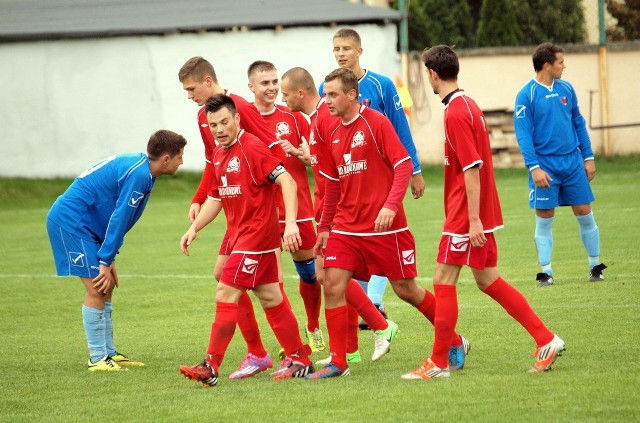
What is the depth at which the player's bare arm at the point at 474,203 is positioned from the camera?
7527 mm

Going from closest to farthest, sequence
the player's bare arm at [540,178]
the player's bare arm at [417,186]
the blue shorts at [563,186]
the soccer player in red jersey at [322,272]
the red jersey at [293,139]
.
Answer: the soccer player in red jersey at [322,272]
the player's bare arm at [417,186]
the red jersey at [293,139]
the player's bare arm at [540,178]
the blue shorts at [563,186]

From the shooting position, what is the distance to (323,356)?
927cm

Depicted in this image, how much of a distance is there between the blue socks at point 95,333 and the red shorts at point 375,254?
77.3 inches

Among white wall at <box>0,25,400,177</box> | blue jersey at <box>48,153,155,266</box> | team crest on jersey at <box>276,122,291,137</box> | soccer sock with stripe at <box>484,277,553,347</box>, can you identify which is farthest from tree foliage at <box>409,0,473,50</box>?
soccer sock with stripe at <box>484,277,553,347</box>

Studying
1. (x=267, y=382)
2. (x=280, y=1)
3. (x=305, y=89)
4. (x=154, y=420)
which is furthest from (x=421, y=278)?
(x=280, y=1)

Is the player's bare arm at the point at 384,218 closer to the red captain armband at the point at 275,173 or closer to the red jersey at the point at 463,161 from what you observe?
the red jersey at the point at 463,161

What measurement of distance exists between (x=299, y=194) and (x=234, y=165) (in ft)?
5.50

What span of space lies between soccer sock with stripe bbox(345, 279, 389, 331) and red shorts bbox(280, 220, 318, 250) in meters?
1.04

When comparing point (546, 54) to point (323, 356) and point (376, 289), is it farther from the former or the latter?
point (323, 356)

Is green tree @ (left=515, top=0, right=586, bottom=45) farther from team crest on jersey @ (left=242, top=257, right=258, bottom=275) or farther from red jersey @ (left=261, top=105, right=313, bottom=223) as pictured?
team crest on jersey @ (left=242, top=257, right=258, bottom=275)

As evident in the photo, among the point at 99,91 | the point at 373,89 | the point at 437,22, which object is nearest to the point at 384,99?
the point at 373,89

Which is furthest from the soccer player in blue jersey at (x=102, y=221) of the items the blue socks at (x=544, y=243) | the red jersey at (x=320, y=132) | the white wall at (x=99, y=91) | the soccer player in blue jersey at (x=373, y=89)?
the white wall at (x=99, y=91)

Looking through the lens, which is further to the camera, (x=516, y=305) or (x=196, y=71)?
(x=196, y=71)

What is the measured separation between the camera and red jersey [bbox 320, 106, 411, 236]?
8.03 m
